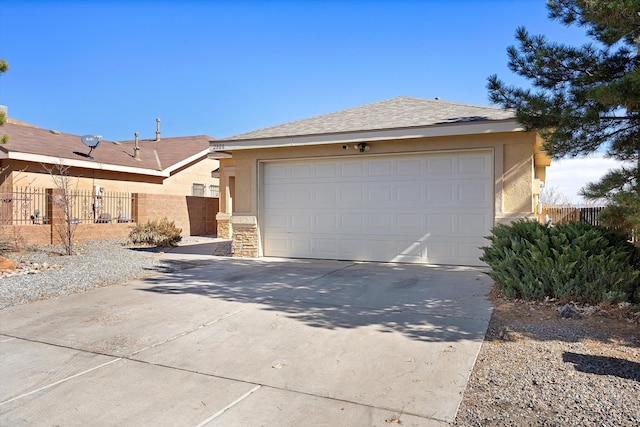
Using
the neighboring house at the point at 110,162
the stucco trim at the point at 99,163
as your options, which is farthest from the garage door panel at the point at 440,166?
the stucco trim at the point at 99,163

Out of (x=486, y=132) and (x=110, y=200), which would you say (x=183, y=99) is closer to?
(x=110, y=200)

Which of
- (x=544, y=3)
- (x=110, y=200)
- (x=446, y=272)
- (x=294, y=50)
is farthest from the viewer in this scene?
(x=110, y=200)

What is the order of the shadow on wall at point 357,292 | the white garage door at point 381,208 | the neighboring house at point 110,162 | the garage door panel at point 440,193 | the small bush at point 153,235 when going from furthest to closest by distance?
the neighboring house at point 110,162 → the small bush at point 153,235 → the garage door panel at point 440,193 → the white garage door at point 381,208 → the shadow on wall at point 357,292

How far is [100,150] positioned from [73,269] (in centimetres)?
1279

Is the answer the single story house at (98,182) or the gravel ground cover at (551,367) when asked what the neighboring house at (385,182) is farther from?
the single story house at (98,182)

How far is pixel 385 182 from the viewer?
1041cm

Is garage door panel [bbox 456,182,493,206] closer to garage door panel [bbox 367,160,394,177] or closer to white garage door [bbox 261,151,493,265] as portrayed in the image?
white garage door [bbox 261,151,493,265]

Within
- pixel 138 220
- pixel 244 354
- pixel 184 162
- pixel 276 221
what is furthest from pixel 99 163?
pixel 244 354

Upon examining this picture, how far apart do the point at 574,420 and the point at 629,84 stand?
397 cm

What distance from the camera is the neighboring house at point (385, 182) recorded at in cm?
920

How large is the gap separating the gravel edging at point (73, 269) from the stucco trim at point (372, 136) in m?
3.57

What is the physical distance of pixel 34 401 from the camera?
3.40m

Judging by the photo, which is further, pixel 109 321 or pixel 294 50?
pixel 294 50

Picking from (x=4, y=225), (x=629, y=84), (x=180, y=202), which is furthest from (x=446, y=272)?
(x=180, y=202)
